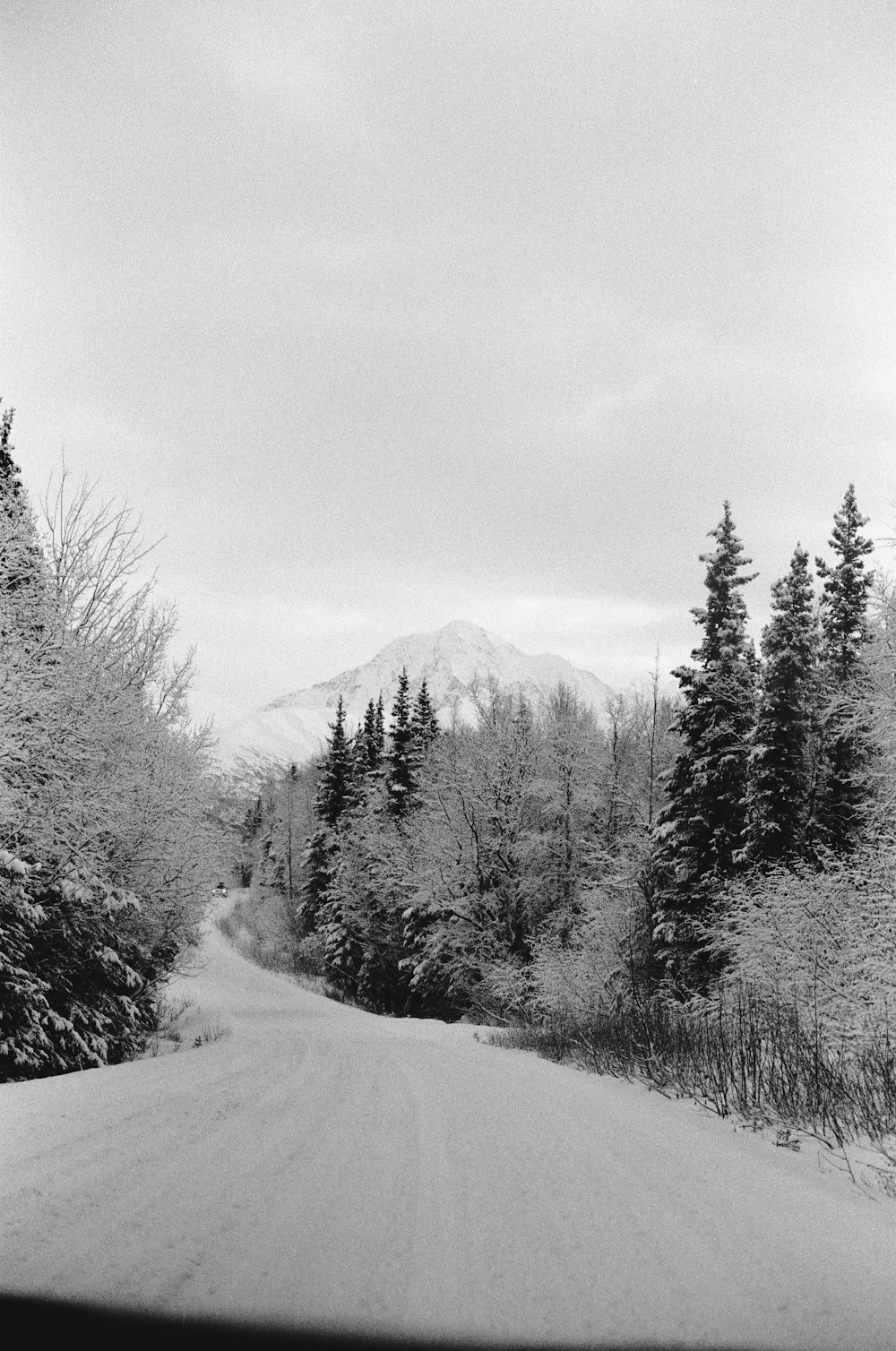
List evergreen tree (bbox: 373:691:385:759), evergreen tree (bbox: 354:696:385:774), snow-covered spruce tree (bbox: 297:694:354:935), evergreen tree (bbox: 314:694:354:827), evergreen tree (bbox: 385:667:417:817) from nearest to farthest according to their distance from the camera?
1. evergreen tree (bbox: 385:667:417:817)
2. snow-covered spruce tree (bbox: 297:694:354:935)
3. evergreen tree (bbox: 314:694:354:827)
4. evergreen tree (bbox: 354:696:385:774)
5. evergreen tree (bbox: 373:691:385:759)

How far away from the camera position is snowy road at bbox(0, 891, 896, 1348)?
2.60m

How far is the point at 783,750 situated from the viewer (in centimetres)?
2106

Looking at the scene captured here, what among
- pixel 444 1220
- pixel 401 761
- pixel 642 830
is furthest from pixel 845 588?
pixel 444 1220

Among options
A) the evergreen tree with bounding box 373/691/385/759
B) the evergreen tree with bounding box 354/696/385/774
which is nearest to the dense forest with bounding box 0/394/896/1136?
the evergreen tree with bounding box 354/696/385/774

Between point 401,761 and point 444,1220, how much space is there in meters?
37.1

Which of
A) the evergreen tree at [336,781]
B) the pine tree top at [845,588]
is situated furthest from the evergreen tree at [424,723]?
the pine tree top at [845,588]

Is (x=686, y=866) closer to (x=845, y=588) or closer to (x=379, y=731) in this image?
(x=845, y=588)

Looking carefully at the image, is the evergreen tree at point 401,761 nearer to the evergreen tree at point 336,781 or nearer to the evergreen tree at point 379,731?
the evergreen tree at point 336,781

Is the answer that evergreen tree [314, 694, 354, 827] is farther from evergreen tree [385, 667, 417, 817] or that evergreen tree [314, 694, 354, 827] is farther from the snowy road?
the snowy road

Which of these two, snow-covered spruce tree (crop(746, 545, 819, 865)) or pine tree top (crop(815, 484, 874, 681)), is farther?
pine tree top (crop(815, 484, 874, 681))

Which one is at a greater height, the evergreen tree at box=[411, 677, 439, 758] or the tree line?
the evergreen tree at box=[411, 677, 439, 758]

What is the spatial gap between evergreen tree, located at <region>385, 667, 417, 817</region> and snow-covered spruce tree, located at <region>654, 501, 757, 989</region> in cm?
1880

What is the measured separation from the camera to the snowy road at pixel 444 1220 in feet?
8.53

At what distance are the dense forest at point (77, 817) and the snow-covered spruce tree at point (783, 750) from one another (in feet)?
45.6
